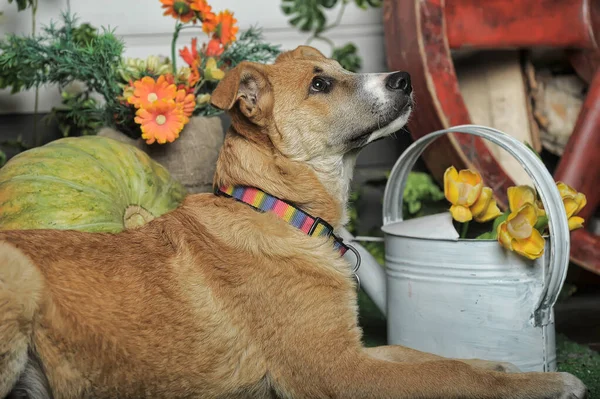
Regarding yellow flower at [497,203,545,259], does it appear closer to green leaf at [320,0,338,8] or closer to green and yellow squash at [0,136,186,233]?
green and yellow squash at [0,136,186,233]

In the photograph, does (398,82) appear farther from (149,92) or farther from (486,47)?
(486,47)

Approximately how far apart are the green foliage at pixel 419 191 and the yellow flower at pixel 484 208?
129 centimetres

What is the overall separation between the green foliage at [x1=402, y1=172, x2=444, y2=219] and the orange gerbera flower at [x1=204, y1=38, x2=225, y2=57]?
1260 millimetres

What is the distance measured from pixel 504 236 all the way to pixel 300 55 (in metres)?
0.96

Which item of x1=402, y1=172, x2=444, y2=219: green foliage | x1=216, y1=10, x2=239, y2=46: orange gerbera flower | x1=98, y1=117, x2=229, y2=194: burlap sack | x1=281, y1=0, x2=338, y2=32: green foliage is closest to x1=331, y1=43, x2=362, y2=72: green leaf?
x1=281, y1=0, x2=338, y2=32: green foliage

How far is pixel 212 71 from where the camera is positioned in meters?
3.59

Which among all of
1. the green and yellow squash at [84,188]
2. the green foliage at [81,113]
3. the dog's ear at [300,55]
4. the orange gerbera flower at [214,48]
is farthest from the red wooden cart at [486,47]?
the green foliage at [81,113]

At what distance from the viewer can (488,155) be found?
3.54 meters

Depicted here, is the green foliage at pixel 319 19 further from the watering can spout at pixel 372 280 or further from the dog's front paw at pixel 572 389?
the dog's front paw at pixel 572 389

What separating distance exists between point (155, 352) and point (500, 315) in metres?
1.21

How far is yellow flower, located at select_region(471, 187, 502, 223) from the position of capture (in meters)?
2.72

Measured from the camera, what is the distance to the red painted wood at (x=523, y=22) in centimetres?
377

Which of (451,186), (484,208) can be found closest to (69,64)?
(451,186)

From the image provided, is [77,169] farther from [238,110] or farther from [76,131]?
[76,131]
